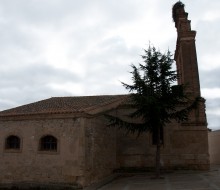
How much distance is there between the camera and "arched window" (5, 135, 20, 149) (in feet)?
52.6

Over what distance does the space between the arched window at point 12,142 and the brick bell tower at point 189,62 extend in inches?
425

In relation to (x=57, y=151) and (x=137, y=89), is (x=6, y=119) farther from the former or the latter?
(x=137, y=89)

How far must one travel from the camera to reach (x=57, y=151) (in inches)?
578

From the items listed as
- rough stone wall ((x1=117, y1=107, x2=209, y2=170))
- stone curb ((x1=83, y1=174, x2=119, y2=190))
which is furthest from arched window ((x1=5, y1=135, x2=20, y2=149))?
rough stone wall ((x1=117, y1=107, x2=209, y2=170))

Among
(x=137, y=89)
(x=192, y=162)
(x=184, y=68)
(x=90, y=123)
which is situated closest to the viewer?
(x=90, y=123)

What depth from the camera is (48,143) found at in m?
15.2

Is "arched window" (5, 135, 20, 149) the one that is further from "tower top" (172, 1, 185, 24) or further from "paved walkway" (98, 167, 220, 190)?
"tower top" (172, 1, 185, 24)

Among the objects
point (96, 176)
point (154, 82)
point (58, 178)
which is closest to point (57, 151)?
point (58, 178)

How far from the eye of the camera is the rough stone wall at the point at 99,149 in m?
14.8

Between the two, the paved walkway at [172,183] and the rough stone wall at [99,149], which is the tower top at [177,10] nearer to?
the rough stone wall at [99,149]

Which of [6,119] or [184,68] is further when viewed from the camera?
A: [184,68]

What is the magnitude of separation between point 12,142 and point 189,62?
42.3 ft

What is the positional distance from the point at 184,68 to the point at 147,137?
5.54 m

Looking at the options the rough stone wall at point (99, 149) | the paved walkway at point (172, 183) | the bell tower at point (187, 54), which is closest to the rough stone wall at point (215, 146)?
the bell tower at point (187, 54)
